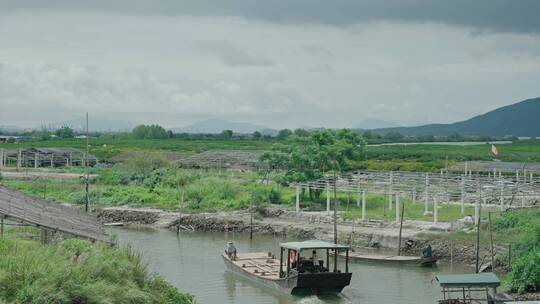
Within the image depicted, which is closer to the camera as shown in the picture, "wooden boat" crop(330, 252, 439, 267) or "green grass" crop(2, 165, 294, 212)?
"wooden boat" crop(330, 252, 439, 267)

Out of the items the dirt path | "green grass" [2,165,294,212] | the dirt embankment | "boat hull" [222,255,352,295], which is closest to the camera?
"boat hull" [222,255,352,295]

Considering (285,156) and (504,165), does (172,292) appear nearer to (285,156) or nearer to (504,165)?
(285,156)

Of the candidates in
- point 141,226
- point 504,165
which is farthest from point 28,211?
point 504,165

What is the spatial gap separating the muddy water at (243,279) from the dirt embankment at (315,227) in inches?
69.7

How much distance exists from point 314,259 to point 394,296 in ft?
11.1

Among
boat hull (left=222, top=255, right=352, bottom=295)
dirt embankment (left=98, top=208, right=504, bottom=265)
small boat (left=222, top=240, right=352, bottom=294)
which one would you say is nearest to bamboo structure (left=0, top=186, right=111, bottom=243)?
small boat (left=222, top=240, right=352, bottom=294)

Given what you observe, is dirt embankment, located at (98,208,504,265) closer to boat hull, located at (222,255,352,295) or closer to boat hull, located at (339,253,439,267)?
boat hull, located at (339,253,439,267)

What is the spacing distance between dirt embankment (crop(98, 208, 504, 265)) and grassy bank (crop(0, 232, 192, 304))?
2113 centimetres

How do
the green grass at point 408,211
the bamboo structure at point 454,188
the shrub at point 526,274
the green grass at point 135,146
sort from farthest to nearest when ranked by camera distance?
the green grass at point 135,146 → the green grass at point 408,211 → the bamboo structure at point 454,188 → the shrub at point 526,274

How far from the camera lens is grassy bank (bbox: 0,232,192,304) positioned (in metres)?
17.5

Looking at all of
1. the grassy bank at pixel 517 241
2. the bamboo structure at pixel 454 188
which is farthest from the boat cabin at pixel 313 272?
the bamboo structure at pixel 454 188

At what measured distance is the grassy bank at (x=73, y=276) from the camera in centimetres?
1755

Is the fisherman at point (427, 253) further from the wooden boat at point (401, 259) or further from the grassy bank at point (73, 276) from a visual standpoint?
the grassy bank at point (73, 276)

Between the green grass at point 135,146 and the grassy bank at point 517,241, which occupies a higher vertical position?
the green grass at point 135,146
